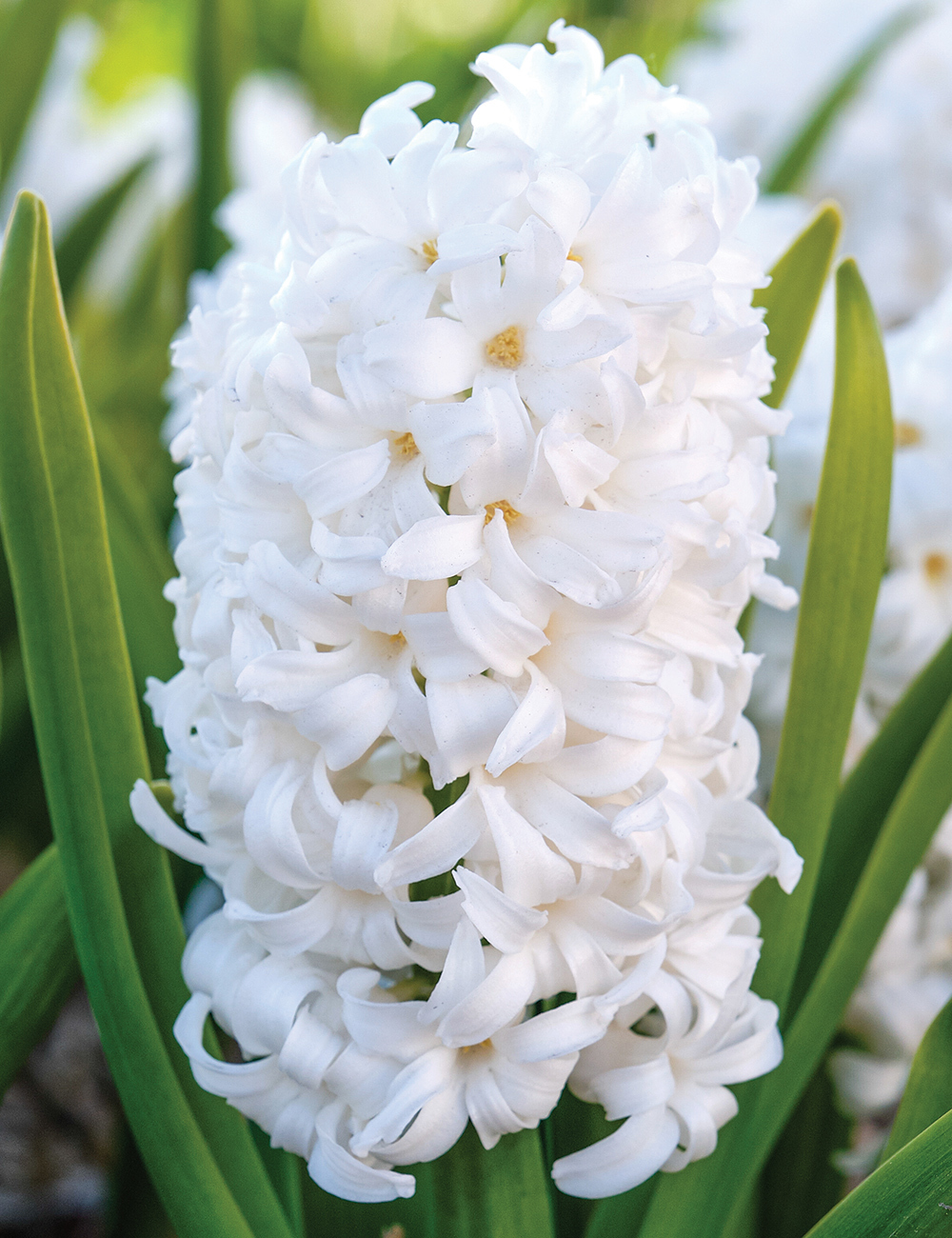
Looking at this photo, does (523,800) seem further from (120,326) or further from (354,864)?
(120,326)

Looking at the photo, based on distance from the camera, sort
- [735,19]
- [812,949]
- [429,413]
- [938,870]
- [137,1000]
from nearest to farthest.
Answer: [429,413] < [137,1000] < [812,949] < [938,870] < [735,19]

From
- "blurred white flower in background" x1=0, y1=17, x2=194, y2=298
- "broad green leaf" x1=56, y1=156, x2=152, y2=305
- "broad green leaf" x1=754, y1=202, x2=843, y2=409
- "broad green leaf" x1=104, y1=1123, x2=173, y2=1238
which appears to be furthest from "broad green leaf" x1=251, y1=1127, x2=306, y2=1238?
"blurred white flower in background" x1=0, y1=17, x2=194, y2=298

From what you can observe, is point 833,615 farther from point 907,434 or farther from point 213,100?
point 213,100

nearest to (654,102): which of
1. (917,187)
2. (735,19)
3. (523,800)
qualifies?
(523,800)

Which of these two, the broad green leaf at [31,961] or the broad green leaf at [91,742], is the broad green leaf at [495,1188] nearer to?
the broad green leaf at [91,742]

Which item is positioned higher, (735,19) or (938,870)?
(735,19)

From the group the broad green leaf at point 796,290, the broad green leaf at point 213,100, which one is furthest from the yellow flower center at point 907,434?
the broad green leaf at point 213,100
